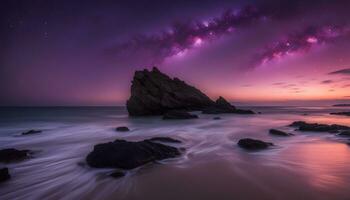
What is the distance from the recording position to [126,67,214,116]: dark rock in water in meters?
39.2

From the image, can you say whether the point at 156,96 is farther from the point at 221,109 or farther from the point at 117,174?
the point at 117,174

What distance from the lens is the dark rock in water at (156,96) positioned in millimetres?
39250

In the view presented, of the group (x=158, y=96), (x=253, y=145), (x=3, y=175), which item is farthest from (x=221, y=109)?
(x=3, y=175)

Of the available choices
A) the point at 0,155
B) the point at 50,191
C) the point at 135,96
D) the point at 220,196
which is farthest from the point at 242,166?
the point at 135,96

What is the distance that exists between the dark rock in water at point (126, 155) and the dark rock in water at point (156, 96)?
102 feet

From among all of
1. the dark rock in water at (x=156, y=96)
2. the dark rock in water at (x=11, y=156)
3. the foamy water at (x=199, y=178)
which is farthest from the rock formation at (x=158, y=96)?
the foamy water at (x=199, y=178)

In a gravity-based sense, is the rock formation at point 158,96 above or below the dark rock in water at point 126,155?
above

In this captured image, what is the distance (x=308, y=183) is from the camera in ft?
18.1

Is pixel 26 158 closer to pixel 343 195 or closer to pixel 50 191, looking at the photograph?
pixel 50 191

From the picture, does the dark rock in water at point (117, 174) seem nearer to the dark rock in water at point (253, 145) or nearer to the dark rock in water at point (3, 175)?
the dark rock in water at point (3, 175)

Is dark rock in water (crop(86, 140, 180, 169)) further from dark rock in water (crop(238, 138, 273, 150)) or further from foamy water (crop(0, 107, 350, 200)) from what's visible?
dark rock in water (crop(238, 138, 273, 150))

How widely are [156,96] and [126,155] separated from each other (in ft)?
109

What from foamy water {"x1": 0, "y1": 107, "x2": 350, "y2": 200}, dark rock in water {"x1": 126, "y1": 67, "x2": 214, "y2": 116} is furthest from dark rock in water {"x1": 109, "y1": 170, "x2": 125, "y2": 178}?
dark rock in water {"x1": 126, "y1": 67, "x2": 214, "y2": 116}

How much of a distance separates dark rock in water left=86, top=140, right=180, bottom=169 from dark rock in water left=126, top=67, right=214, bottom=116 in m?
31.0
